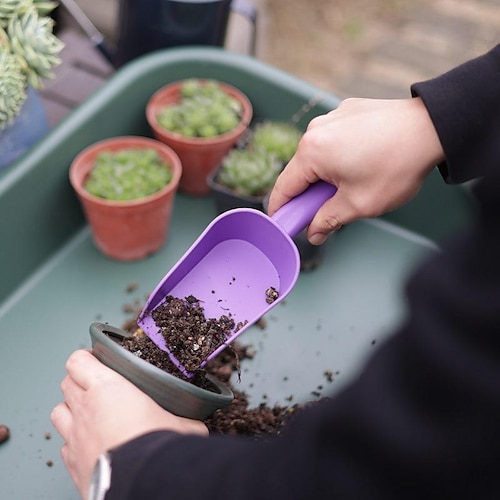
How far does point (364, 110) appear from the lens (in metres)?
0.76

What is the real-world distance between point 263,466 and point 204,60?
1033mm

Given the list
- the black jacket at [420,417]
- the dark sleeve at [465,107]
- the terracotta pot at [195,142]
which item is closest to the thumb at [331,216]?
the dark sleeve at [465,107]

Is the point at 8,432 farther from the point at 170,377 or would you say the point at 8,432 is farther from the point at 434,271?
the point at 434,271

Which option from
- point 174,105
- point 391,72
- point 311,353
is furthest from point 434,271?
point 391,72

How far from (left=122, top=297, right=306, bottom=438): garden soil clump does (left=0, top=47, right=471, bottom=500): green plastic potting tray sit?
0.21 ft

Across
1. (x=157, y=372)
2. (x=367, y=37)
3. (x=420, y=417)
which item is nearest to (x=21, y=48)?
(x=157, y=372)

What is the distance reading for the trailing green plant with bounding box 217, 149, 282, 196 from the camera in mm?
1135

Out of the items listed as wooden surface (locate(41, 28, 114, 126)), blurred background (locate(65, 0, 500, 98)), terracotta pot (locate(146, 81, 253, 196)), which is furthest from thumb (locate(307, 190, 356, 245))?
blurred background (locate(65, 0, 500, 98))

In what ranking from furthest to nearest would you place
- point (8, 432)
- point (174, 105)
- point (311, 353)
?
point (174, 105) < point (311, 353) < point (8, 432)

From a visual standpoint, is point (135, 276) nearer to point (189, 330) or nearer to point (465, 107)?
point (189, 330)

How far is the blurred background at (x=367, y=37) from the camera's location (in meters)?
2.27

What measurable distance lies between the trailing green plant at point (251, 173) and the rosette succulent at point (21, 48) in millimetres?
342

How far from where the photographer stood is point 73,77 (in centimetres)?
143

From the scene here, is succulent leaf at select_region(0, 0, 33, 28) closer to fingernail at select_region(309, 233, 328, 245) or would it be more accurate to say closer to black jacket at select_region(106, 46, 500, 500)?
fingernail at select_region(309, 233, 328, 245)
